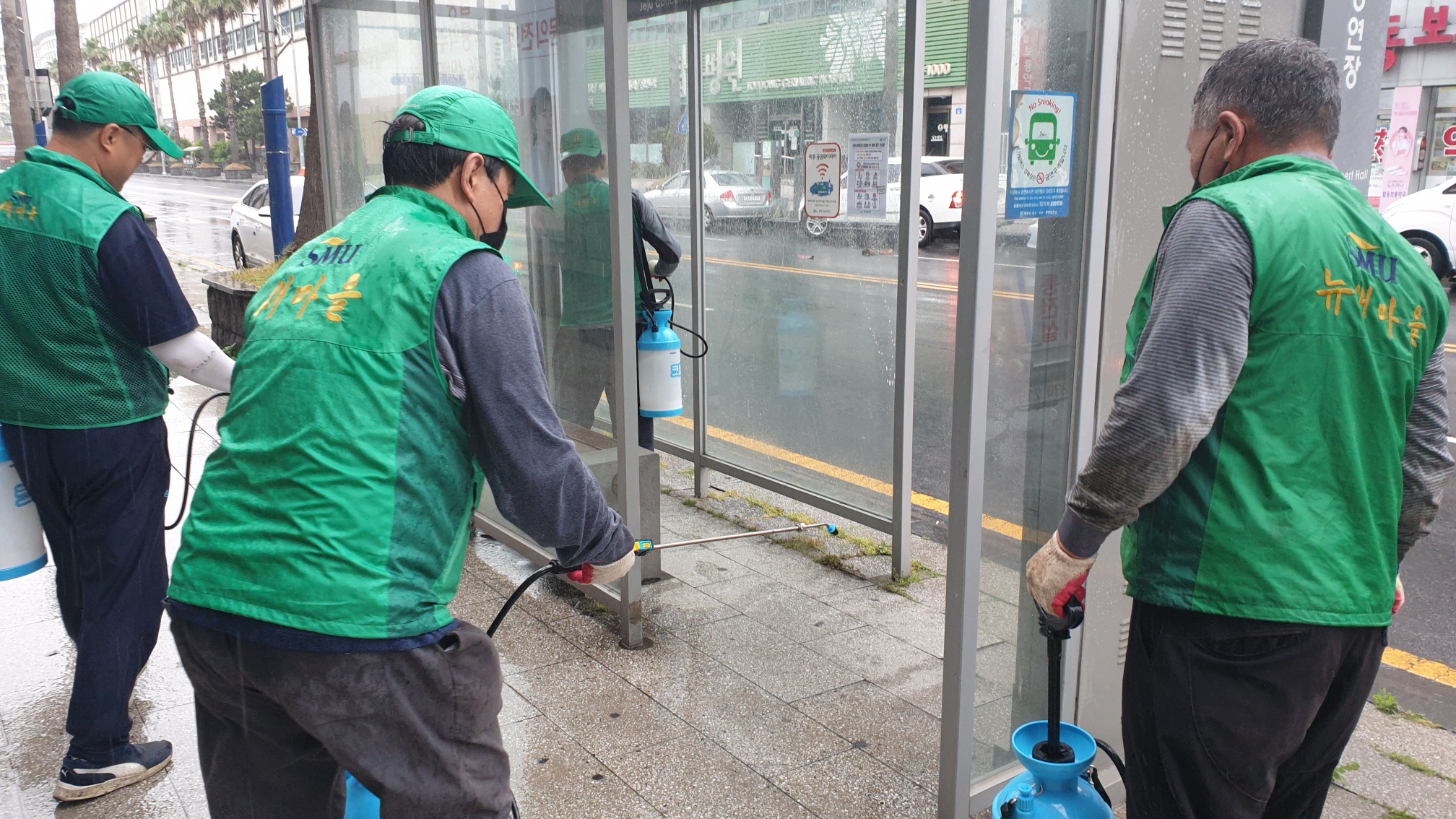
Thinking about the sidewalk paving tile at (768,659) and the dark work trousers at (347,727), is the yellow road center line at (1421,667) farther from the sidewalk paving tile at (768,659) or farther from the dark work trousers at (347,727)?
the dark work trousers at (347,727)

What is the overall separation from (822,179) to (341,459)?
3.65 m

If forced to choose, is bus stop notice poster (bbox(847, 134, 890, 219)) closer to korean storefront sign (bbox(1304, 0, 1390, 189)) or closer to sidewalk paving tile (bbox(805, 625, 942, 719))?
sidewalk paving tile (bbox(805, 625, 942, 719))

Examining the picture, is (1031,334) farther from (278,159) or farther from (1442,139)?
(1442,139)

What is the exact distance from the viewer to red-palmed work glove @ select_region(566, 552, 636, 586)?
2.07 m

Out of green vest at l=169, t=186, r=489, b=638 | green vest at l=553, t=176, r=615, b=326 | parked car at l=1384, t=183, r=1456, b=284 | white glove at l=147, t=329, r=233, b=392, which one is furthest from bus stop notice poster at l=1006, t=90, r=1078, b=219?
parked car at l=1384, t=183, r=1456, b=284

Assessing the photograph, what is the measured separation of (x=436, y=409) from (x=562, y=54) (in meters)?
2.99

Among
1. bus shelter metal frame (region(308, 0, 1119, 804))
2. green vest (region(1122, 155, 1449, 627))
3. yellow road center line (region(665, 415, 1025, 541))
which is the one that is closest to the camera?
green vest (region(1122, 155, 1449, 627))

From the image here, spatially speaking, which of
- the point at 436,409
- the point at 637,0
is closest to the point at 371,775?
the point at 436,409

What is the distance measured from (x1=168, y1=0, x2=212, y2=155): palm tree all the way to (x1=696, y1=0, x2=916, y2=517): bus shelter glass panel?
83323mm

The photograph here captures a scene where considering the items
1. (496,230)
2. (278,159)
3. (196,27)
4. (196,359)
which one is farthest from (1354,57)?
(196,27)

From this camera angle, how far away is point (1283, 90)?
1870mm

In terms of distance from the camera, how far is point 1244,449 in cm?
181

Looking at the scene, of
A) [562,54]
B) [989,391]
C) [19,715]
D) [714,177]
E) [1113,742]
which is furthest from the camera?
[714,177]

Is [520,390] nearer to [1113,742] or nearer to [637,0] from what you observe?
[1113,742]
